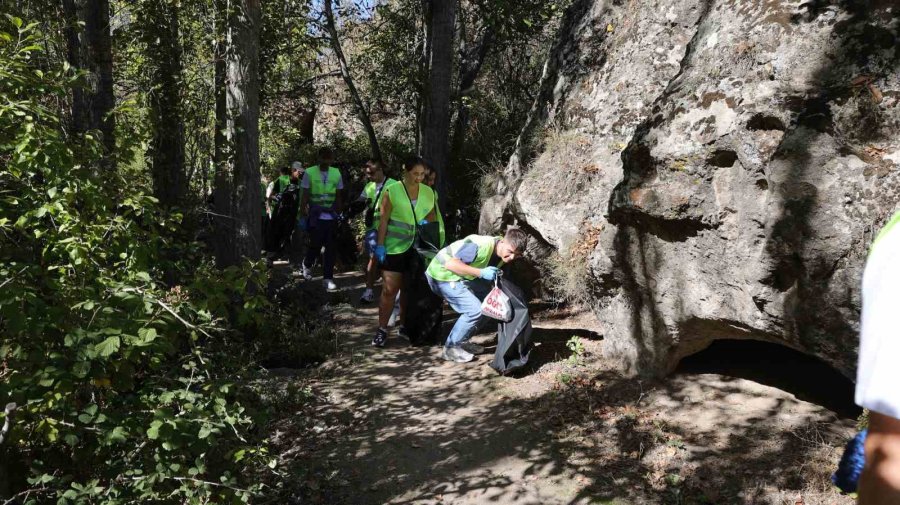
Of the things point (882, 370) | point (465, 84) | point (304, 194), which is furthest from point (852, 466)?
point (465, 84)

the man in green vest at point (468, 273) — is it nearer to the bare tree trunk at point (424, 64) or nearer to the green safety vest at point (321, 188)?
the green safety vest at point (321, 188)

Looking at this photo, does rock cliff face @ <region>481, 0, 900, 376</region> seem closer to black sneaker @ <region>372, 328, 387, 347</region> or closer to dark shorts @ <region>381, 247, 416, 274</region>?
dark shorts @ <region>381, 247, 416, 274</region>

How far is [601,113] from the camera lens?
743 cm

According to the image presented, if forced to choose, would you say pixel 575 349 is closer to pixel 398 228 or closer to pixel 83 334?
pixel 398 228

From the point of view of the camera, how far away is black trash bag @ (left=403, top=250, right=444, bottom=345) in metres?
7.29

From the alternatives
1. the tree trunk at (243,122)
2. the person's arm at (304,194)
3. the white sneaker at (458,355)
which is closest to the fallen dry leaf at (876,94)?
the white sneaker at (458,355)

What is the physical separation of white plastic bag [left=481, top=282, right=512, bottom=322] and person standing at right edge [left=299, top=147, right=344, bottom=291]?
413 centimetres

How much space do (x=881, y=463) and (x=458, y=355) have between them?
561cm

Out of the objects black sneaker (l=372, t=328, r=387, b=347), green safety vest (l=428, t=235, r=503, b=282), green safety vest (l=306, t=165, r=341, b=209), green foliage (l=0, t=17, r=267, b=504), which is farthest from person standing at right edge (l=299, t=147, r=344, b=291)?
green foliage (l=0, t=17, r=267, b=504)

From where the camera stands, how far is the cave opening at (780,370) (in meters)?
4.95

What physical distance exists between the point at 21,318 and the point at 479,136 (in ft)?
37.3

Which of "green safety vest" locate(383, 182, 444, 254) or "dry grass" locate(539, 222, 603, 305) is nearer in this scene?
"dry grass" locate(539, 222, 603, 305)

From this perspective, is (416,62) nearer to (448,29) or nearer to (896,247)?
(448,29)

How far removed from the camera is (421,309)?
7309 mm
